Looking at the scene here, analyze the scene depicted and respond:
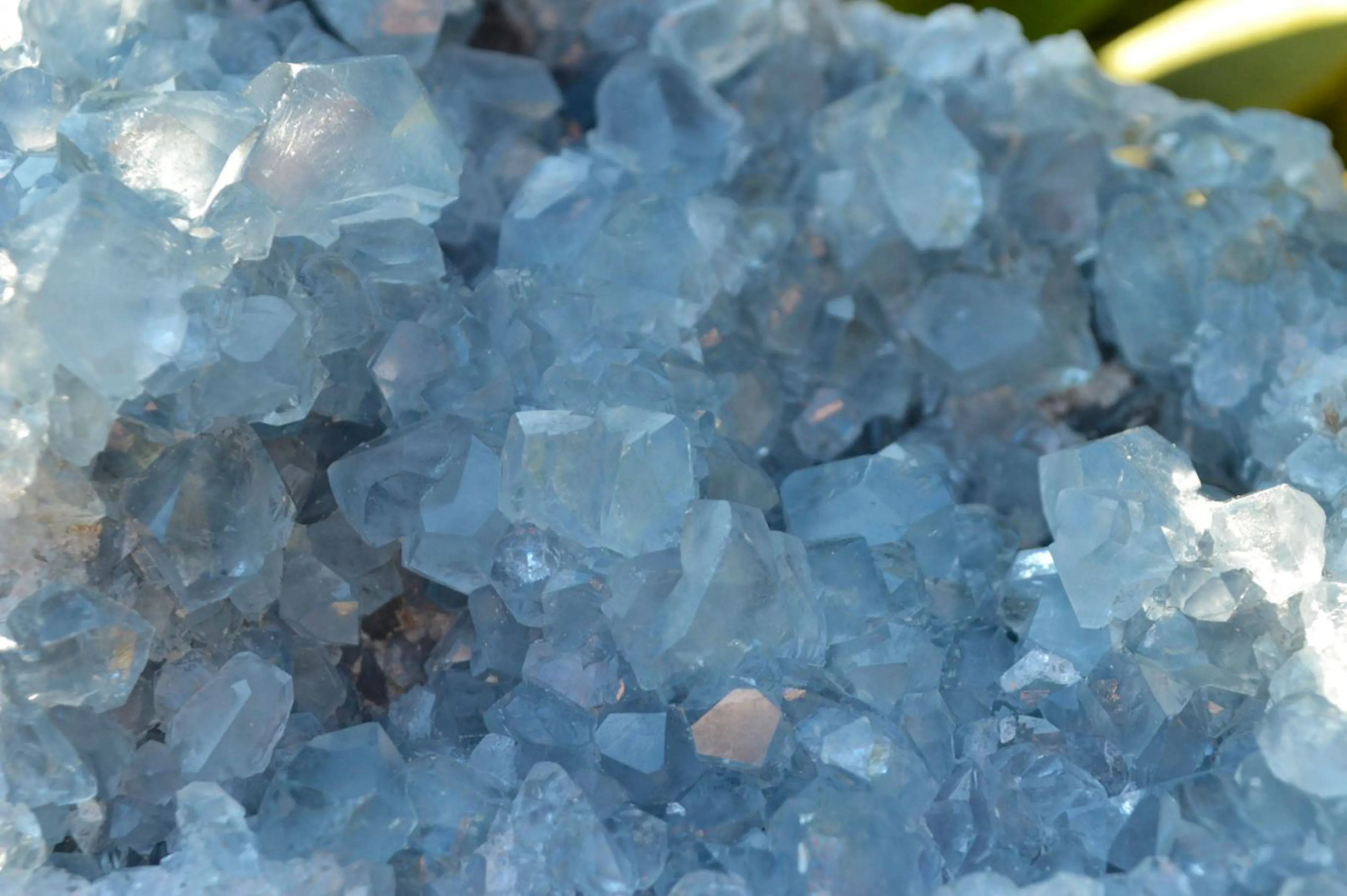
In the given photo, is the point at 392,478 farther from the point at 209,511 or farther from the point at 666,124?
the point at 666,124

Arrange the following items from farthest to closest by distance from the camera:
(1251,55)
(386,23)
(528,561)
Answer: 1. (1251,55)
2. (386,23)
3. (528,561)

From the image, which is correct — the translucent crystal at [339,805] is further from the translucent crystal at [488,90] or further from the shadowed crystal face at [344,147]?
the translucent crystal at [488,90]

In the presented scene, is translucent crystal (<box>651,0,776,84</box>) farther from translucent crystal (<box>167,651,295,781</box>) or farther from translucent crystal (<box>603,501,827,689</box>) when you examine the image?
translucent crystal (<box>167,651,295,781</box>)

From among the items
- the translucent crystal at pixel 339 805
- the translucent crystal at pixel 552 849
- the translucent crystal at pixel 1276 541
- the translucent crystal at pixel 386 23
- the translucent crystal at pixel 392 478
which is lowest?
the translucent crystal at pixel 552 849

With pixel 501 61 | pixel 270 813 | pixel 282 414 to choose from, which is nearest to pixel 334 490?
pixel 282 414

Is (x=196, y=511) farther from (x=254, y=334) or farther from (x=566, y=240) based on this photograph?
(x=566, y=240)

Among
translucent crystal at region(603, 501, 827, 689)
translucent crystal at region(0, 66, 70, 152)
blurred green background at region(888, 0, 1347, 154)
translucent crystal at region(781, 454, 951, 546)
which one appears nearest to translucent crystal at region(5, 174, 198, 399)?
translucent crystal at region(0, 66, 70, 152)

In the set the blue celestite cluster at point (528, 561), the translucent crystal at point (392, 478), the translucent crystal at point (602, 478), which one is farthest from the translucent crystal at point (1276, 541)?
the translucent crystal at point (392, 478)

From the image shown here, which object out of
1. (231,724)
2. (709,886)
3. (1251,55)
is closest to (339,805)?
(231,724)
